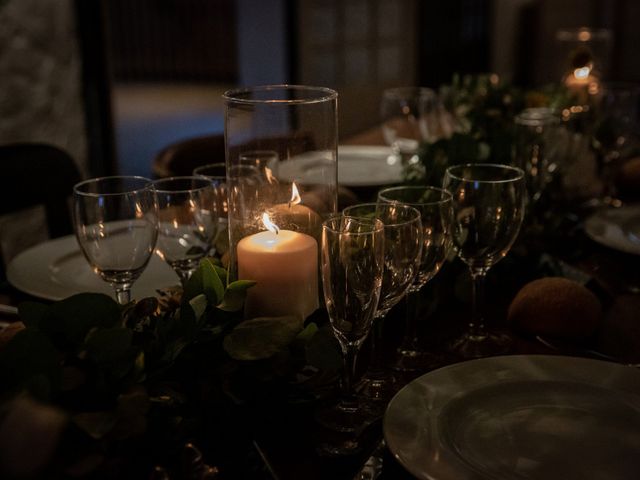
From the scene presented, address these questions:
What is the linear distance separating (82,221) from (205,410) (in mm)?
294

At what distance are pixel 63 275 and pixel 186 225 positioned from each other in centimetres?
27

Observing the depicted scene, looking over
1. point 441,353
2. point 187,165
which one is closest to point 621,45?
point 187,165

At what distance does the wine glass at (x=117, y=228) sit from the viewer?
858mm

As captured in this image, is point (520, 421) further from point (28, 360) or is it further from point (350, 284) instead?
point (28, 360)

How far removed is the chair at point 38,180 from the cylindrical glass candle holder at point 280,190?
34.1 inches

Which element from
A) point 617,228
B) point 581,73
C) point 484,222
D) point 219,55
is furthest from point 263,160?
point 219,55

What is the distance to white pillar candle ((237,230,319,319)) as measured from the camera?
80 cm

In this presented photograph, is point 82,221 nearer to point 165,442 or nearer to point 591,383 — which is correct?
point 165,442

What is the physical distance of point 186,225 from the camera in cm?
95

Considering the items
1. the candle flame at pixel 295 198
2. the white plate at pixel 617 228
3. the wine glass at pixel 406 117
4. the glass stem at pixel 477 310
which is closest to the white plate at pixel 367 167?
the wine glass at pixel 406 117

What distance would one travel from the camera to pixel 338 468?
0.67m

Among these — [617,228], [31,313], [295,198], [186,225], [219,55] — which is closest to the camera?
[31,313]

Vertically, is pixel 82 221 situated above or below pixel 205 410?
above

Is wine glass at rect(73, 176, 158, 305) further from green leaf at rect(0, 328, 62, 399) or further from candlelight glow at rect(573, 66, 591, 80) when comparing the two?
candlelight glow at rect(573, 66, 591, 80)
